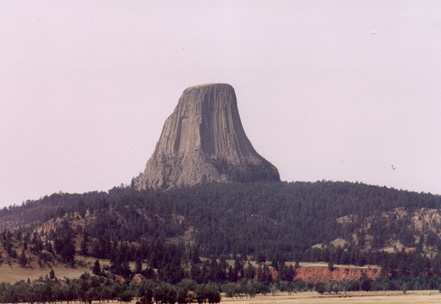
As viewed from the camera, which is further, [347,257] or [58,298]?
[347,257]

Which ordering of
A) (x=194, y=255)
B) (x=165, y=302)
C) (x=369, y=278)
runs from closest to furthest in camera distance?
1. (x=165, y=302)
2. (x=369, y=278)
3. (x=194, y=255)

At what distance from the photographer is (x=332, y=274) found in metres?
176

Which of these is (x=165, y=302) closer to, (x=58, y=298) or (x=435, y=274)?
(x=58, y=298)

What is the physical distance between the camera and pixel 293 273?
569 ft

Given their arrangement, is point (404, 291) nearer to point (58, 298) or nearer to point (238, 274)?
point (238, 274)

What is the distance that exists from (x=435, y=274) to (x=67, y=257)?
7504 cm

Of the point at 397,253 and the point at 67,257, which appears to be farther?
the point at 397,253

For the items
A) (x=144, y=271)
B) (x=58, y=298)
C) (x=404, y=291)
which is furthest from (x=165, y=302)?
(x=404, y=291)

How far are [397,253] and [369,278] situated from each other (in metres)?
18.2

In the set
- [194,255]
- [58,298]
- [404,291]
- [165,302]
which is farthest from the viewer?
[194,255]

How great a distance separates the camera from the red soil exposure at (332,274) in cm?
17325

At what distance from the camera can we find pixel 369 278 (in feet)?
550

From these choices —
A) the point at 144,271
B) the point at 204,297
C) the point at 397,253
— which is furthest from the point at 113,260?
the point at 397,253

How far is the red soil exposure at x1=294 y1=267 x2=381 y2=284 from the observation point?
568ft
